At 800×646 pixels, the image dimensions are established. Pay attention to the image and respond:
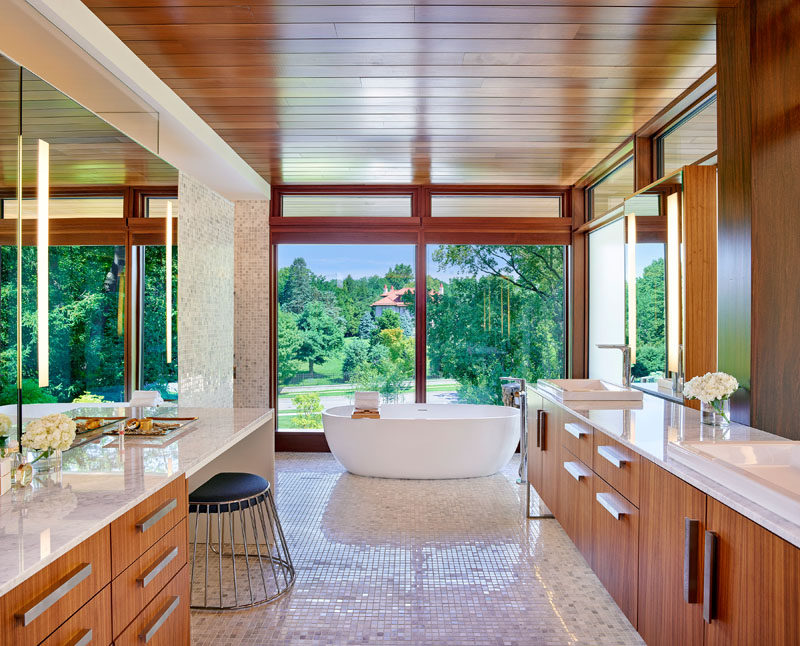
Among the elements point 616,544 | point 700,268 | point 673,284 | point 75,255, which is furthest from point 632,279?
point 75,255

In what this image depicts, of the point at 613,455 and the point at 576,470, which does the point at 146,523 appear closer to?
the point at 613,455

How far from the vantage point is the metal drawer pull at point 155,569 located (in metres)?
1.62

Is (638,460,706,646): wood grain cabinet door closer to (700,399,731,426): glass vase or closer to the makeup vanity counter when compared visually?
(700,399,731,426): glass vase

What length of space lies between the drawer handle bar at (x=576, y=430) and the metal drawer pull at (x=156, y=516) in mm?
1795

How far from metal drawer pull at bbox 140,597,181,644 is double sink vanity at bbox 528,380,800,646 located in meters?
1.50

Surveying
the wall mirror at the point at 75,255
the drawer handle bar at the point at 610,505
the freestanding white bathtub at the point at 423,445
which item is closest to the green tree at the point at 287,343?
the freestanding white bathtub at the point at 423,445

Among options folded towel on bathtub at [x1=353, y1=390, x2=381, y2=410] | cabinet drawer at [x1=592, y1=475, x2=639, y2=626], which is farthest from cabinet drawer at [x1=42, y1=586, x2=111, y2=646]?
folded towel on bathtub at [x1=353, y1=390, x2=381, y2=410]

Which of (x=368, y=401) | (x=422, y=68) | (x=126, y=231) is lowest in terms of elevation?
(x=368, y=401)

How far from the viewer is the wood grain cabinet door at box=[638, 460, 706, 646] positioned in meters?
1.65

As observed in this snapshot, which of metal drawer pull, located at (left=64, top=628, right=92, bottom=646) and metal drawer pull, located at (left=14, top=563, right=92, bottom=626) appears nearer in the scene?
metal drawer pull, located at (left=14, top=563, right=92, bottom=626)

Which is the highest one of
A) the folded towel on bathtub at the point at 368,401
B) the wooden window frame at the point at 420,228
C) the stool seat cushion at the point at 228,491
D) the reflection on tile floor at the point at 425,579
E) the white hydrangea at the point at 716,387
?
the wooden window frame at the point at 420,228

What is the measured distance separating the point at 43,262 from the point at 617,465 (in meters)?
2.17

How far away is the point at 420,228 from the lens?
549 cm

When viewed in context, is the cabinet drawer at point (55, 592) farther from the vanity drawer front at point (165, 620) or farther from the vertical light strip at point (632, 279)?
the vertical light strip at point (632, 279)
